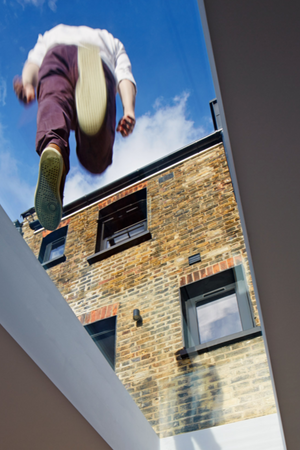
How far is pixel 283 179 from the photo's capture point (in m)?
1.69

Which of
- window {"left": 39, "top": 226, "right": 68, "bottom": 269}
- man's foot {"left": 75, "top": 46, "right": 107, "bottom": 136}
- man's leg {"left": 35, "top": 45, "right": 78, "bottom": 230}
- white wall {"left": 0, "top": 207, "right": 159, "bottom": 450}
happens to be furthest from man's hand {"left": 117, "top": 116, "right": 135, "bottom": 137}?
white wall {"left": 0, "top": 207, "right": 159, "bottom": 450}

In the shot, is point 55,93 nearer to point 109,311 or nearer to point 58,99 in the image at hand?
point 58,99

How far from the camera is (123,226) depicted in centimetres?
260

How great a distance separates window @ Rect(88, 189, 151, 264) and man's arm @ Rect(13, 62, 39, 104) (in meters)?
0.90

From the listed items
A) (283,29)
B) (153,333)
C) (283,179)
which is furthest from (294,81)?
→ (153,333)

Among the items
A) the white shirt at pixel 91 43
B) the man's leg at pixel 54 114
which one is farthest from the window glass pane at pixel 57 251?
the white shirt at pixel 91 43

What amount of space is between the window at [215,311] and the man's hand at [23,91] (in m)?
1.50

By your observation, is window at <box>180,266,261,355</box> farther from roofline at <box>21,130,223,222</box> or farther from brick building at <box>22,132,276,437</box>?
roofline at <box>21,130,223,222</box>

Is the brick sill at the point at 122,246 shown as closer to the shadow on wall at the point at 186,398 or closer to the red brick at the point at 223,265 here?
the red brick at the point at 223,265

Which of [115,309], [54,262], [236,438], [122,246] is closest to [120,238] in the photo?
[122,246]

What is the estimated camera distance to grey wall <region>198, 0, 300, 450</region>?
137cm

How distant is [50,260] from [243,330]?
128 centimetres

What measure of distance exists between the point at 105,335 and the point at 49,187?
1023mm

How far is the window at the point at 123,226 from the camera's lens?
244 cm
